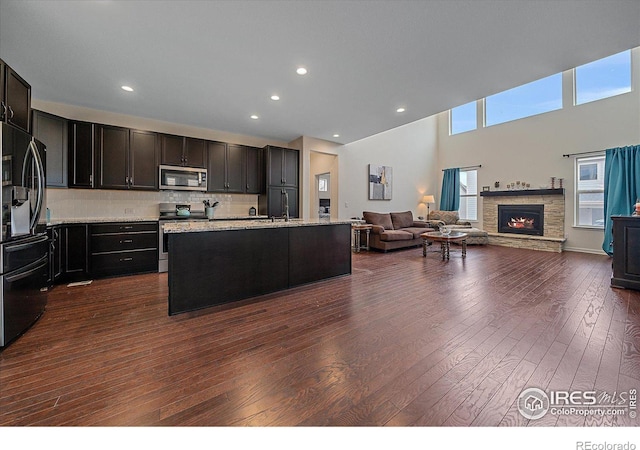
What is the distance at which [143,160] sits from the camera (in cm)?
435

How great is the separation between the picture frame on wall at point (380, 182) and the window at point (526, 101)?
3410mm

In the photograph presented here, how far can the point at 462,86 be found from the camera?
343 centimetres

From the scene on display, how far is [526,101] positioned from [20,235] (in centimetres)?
1008

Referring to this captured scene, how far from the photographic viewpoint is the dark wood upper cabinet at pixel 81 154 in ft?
12.5

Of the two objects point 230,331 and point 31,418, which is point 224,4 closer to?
point 230,331

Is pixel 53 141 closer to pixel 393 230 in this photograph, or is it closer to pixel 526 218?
pixel 393 230

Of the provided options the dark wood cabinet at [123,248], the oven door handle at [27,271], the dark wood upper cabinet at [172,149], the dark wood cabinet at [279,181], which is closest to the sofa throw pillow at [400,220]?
the dark wood cabinet at [279,181]

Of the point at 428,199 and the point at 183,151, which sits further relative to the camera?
the point at 428,199

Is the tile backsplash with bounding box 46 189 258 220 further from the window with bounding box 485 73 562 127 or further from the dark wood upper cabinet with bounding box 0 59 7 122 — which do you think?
the window with bounding box 485 73 562 127

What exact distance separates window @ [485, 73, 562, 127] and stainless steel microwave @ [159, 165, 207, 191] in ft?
25.7

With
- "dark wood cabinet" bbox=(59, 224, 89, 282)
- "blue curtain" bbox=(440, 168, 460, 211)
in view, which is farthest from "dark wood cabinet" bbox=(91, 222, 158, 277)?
"blue curtain" bbox=(440, 168, 460, 211)

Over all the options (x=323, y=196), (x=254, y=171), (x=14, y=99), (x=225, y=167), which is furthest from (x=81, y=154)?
(x=323, y=196)

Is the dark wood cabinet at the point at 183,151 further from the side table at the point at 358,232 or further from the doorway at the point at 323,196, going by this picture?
the doorway at the point at 323,196

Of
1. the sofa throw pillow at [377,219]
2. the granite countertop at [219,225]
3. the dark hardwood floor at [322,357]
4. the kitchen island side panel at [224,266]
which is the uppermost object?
the sofa throw pillow at [377,219]
